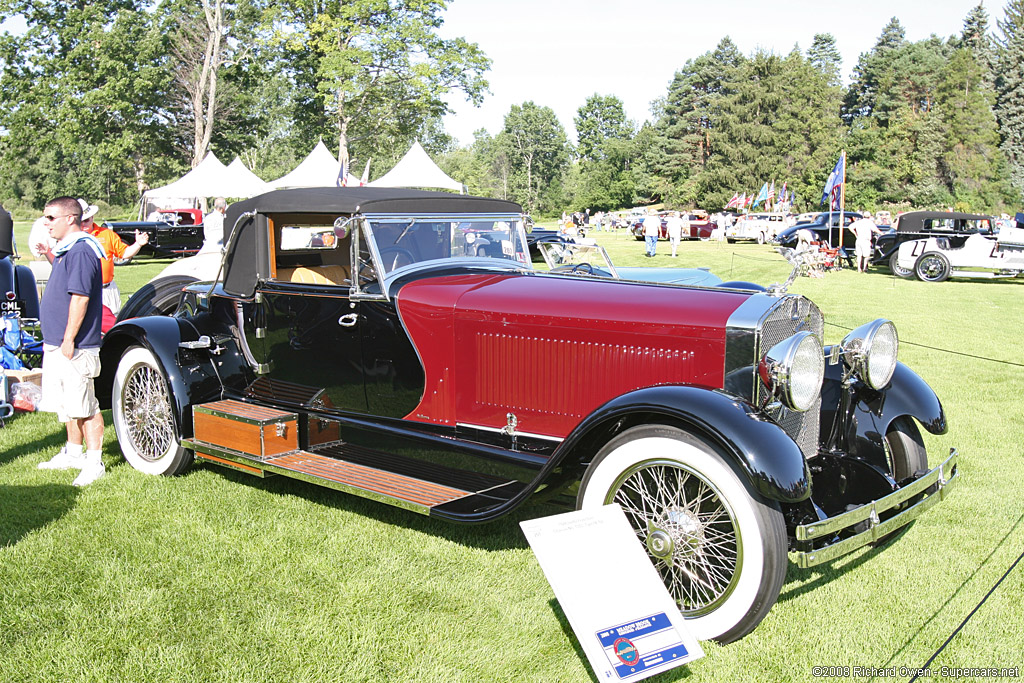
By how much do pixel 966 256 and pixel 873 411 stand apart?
18.2 m

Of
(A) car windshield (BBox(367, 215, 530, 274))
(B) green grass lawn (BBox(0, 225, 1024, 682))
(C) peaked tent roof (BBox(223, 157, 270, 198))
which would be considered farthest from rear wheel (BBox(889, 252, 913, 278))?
(A) car windshield (BBox(367, 215, 530, 274))

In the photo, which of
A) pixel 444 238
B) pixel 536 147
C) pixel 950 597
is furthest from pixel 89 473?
pixel 536 147

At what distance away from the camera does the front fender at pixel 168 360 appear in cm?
507

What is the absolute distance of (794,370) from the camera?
11.5 feet

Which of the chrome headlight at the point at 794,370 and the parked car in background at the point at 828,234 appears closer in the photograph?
the chrome headlight at the point at 794,370

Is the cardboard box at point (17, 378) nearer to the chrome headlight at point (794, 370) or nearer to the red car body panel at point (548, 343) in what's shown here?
the red car body panel at point (548, 343)

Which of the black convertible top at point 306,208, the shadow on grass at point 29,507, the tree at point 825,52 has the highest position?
the tree at point 825,52

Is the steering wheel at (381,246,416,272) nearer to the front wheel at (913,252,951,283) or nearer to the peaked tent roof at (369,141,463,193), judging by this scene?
the front wheel at (913,252,951,283)

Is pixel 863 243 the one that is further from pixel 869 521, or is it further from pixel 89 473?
pixel 89 473

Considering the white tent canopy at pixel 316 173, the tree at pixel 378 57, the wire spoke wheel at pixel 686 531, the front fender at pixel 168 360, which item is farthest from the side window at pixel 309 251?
the tree at pixel 378 57

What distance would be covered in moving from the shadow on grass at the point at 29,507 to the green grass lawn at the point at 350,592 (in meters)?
0.02

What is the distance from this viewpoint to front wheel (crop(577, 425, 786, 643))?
3.12 m

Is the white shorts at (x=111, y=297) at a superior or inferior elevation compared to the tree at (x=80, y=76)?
inferior

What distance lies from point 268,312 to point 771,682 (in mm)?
3550
